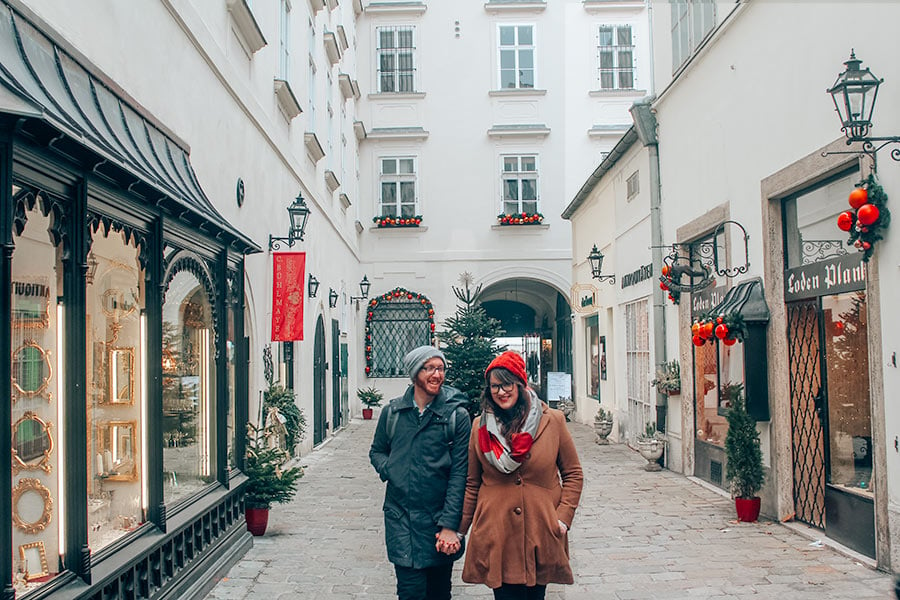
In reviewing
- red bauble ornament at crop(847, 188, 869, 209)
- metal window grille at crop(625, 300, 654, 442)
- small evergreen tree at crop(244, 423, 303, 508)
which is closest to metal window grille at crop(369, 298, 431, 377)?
metal window grille at crop(625, 300, 654, 442)

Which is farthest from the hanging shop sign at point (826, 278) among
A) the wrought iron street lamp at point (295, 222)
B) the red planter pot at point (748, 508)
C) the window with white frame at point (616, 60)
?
the window with white frame at point (616, 60)

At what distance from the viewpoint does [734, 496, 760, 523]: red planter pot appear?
8.63 m

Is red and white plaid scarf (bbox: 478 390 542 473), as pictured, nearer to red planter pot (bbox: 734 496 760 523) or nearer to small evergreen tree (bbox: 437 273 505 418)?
red planter pot (bbox: 734 496 760 523)

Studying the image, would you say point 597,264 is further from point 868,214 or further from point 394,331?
point 868,214

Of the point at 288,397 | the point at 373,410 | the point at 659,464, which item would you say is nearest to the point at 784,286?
the point at 659,464

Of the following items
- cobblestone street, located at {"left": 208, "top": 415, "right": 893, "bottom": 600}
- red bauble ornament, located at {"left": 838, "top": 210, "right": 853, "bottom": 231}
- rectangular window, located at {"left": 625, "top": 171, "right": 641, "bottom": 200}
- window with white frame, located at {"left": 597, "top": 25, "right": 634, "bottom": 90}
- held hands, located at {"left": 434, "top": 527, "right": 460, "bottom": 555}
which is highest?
window with white frame, located at {"left": 597, "top": 25, "right": 634, "bottom": 90}

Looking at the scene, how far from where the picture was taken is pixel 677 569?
6.87 metres

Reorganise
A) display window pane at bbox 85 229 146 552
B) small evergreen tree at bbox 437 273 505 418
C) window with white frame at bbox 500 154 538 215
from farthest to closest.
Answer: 1. window with white frame at bbox 500 154 538 215
2. small evergreen tree at bbox 437 273 505 418
3. display window pane at bbox 85 229 146 552

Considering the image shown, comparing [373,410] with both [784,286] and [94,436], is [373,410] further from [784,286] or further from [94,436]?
[94,436]

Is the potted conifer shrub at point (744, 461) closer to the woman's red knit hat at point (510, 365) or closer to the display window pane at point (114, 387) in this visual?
the woman's red knit hat at point (510, 365)

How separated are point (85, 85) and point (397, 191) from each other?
759 inches

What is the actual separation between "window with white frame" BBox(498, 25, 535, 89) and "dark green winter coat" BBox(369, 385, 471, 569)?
20.9 meters

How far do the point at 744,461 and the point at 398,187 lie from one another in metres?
17.0

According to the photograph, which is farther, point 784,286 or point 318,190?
Result: point 318,190
